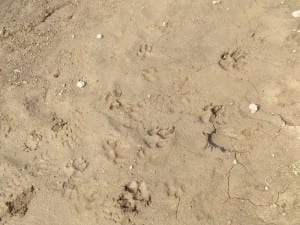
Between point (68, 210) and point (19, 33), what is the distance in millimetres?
2201

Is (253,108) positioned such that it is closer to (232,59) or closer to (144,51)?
(232,59)

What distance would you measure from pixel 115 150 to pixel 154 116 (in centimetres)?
44

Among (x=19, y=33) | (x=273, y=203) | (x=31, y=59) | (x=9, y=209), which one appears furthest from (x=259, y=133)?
(x=19, y=33)

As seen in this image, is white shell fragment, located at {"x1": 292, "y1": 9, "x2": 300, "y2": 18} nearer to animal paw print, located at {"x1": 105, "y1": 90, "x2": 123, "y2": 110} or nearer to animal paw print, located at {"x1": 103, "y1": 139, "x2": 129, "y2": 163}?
animal paw print, located at {"x1": 105, "y1": 90, "x2": 123, "y2": 110}

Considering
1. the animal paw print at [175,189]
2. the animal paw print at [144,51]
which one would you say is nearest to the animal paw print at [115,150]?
the animal paw print at [175,189]

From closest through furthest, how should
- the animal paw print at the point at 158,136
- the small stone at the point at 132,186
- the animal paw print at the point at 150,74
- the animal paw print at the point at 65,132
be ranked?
the small stone at the point at 132,186
the animal paw print at the point at 158,136
the animal paw print at the point at 65,132
the animal paw print at the point at 150,74

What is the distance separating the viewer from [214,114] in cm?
348

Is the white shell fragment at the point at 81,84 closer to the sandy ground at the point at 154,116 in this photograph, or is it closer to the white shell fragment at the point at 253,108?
the sandy ground at the point at 154,116

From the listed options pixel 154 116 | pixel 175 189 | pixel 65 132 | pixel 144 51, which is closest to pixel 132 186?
pixel 175 189

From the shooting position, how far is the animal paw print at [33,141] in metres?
3.66

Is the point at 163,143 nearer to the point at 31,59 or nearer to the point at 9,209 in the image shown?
the point at 9,209

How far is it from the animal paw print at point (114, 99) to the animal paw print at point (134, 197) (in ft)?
2.48

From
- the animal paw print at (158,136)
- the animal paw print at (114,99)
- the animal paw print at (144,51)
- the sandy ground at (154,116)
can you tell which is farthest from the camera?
the animal paw print at (144,51)

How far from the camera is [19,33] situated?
4.54 meters
